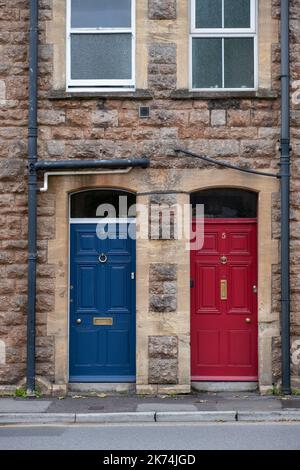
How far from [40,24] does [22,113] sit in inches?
55.4

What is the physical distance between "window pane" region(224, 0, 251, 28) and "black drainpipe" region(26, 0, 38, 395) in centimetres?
299

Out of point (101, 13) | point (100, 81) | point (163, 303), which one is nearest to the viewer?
point (163, 303)

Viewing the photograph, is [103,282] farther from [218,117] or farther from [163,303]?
[218,117]

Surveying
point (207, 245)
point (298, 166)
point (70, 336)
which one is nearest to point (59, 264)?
point (70, 336)

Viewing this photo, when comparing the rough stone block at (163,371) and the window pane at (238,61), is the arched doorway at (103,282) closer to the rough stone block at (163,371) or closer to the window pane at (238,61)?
the rough stone block at (163,371)

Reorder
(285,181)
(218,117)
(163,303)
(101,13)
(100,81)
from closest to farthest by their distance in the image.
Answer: (285,181) → (163,303) → (218,117) → (100,81) → (101,13)

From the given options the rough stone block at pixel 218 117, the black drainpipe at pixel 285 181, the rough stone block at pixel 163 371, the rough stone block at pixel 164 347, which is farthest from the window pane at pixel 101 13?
the rough stone block at pixel 163 371

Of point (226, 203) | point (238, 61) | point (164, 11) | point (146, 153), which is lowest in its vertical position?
point (226, 203)

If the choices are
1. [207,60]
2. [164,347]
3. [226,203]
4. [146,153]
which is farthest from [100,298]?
[207,60]

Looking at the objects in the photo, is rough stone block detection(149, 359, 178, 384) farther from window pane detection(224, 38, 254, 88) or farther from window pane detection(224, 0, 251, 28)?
window pane detection(224, 0, 251, 28)

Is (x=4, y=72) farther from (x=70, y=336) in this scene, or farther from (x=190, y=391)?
(x=190, y=391)

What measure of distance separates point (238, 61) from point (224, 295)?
3.69 m

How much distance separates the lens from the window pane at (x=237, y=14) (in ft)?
42.0

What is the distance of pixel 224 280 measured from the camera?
12.8 meters
